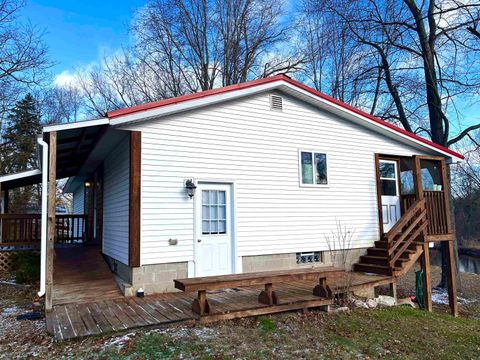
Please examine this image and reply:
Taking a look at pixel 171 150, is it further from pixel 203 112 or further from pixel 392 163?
pixel 392 163

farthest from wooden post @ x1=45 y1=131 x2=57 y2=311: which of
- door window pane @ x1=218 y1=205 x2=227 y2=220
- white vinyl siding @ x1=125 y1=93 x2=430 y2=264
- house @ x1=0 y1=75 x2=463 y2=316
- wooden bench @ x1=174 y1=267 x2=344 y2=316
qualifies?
door window pane @ x1=218 y1=205 x2=227 y2=220

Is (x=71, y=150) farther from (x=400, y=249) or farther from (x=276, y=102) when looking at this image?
(x=400, y=249)

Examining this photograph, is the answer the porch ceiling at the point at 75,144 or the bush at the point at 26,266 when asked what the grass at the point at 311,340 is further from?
the bush at the point at 26,266

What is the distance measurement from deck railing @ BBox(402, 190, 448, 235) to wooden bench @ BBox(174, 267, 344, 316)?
15.4 ft

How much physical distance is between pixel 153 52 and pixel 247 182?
1643 centimetres

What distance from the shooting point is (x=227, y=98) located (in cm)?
796

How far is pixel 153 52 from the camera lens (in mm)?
21812

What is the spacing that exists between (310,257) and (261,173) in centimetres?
253

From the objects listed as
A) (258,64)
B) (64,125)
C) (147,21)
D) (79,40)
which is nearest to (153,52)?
(147,21)

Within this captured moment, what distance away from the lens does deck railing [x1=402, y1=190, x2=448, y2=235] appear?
9.73 metres

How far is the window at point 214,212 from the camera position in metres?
7.81

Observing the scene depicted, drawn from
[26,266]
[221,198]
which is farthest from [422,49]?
[26,266]

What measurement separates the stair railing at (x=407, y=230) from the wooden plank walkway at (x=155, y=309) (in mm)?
1926

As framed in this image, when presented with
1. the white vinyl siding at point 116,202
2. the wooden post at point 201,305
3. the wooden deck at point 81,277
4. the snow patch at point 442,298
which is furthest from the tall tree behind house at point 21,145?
the snow patch at point 442,298
